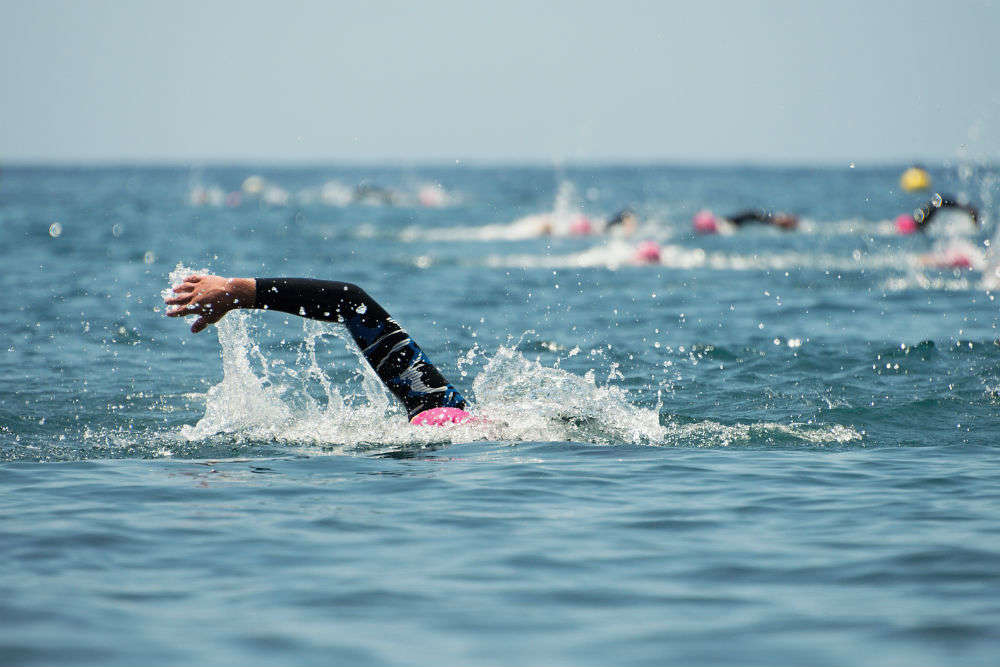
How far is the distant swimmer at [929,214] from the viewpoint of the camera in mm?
25875

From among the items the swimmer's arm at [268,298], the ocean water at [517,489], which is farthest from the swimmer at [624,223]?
the swimmer's arm at [268,298]

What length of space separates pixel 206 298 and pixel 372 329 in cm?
133

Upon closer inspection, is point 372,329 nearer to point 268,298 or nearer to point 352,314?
point 352,314

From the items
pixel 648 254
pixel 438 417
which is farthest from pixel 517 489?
pixel 648 254

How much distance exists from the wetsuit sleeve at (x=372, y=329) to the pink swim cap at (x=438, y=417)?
38mm

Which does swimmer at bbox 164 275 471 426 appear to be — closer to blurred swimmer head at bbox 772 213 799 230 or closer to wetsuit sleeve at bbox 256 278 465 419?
wetsuit sleeve at bbox 256 278 465 419

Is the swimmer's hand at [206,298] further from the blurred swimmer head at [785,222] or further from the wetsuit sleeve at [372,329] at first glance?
the blurred swimmer head at [785,222]

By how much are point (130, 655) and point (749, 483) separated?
4.27m

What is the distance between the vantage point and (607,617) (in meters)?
4.93

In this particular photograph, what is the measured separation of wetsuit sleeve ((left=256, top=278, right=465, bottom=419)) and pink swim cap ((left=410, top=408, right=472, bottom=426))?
4 centimetres

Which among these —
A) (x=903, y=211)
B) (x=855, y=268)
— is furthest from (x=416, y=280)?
(x=903, y=211)

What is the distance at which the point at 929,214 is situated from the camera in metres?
28.5

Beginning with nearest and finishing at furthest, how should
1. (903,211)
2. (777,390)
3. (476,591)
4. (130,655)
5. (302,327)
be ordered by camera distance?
1. (130,655)
2. (476,591)
3. (777,390)
4. (302,327)
5. (903,211)

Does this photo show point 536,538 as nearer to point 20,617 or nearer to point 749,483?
point 749,483
